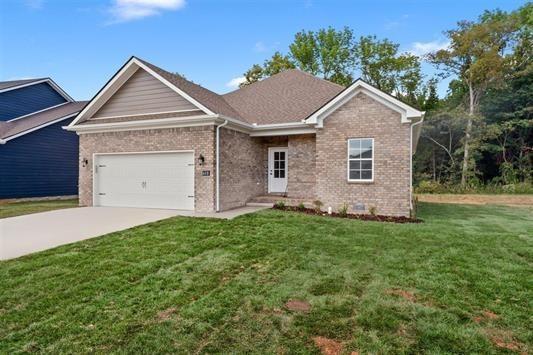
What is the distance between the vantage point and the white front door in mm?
14008

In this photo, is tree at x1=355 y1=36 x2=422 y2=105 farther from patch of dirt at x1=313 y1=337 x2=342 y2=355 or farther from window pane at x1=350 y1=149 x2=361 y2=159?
patch of dirt at x1=313 y1=337 x2=342 y2=355

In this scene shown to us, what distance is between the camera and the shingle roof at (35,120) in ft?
54.6

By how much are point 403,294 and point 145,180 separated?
10664mm

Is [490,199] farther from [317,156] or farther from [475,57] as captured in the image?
[317,156]

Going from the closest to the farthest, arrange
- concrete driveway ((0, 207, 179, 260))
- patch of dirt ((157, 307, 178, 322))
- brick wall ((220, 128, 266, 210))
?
patch of dirt ((157, 307, 178, 322)), concrete driveway ((0, 207, 179, 260)), brick wall ((220, 128, 266, 210))

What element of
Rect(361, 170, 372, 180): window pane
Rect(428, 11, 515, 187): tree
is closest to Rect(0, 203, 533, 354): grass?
Rect(361, 170, 372, 180): window pane

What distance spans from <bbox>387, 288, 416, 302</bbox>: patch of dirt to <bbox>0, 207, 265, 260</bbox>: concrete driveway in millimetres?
6176

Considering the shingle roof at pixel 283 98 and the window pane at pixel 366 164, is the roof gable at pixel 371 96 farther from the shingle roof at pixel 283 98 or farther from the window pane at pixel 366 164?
the window pane at pixel 366 164

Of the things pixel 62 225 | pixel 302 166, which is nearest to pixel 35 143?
pixel 62 225

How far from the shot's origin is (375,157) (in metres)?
10.9

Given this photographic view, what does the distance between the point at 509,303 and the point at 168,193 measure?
34.6 ft

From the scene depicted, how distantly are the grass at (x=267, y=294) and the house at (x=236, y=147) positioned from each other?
3.69 metres

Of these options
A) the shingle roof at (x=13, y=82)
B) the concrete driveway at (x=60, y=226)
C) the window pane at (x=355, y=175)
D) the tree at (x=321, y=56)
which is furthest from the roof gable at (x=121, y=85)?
the tree at (x=321, y=56)

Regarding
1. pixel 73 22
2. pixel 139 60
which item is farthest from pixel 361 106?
pixel 73 22
